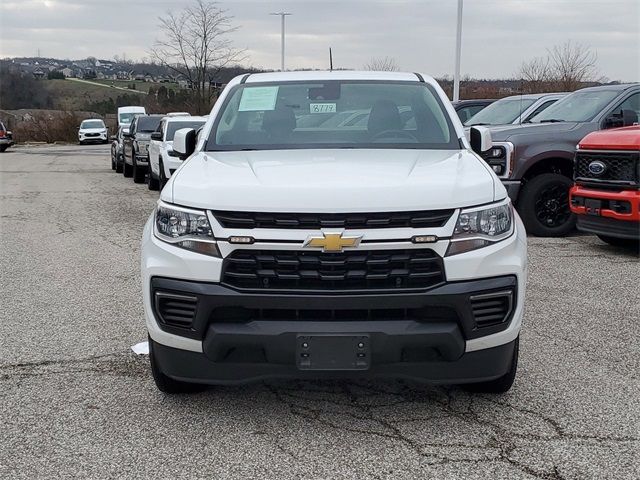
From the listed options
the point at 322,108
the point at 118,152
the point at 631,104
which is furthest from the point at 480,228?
the point at 118,152

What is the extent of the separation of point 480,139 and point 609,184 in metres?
3.86

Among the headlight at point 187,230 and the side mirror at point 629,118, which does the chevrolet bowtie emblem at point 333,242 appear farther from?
the side mirror at point 629,118

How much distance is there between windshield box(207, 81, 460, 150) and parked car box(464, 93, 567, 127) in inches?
298

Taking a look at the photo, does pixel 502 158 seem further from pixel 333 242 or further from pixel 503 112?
pixel 333 242

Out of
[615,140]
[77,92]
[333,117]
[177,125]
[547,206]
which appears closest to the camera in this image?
[333,117]

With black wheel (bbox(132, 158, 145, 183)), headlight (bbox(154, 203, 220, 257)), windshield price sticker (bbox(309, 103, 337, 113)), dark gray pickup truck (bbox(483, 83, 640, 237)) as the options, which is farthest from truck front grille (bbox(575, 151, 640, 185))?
black wheel (bbox(132, 158, 145, 183))

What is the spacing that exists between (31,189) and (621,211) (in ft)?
46.1

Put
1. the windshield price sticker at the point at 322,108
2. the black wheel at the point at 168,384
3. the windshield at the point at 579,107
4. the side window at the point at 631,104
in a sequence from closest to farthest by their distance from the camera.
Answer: the black wheel at the point at 168,384
the windshield price sticker at the point at 322,108
the side window at the point at 631,104
the windshield at the point at 579,107

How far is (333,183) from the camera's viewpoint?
3.79m

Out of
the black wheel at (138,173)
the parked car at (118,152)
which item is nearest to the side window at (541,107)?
the black wheel at (138,173)

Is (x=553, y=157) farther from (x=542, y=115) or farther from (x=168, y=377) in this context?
(x=168, y=377)

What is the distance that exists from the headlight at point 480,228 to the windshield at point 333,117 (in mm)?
990

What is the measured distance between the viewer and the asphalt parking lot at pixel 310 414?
3.54 m

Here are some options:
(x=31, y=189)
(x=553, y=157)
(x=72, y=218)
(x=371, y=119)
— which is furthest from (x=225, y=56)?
(x=371, y=119)
